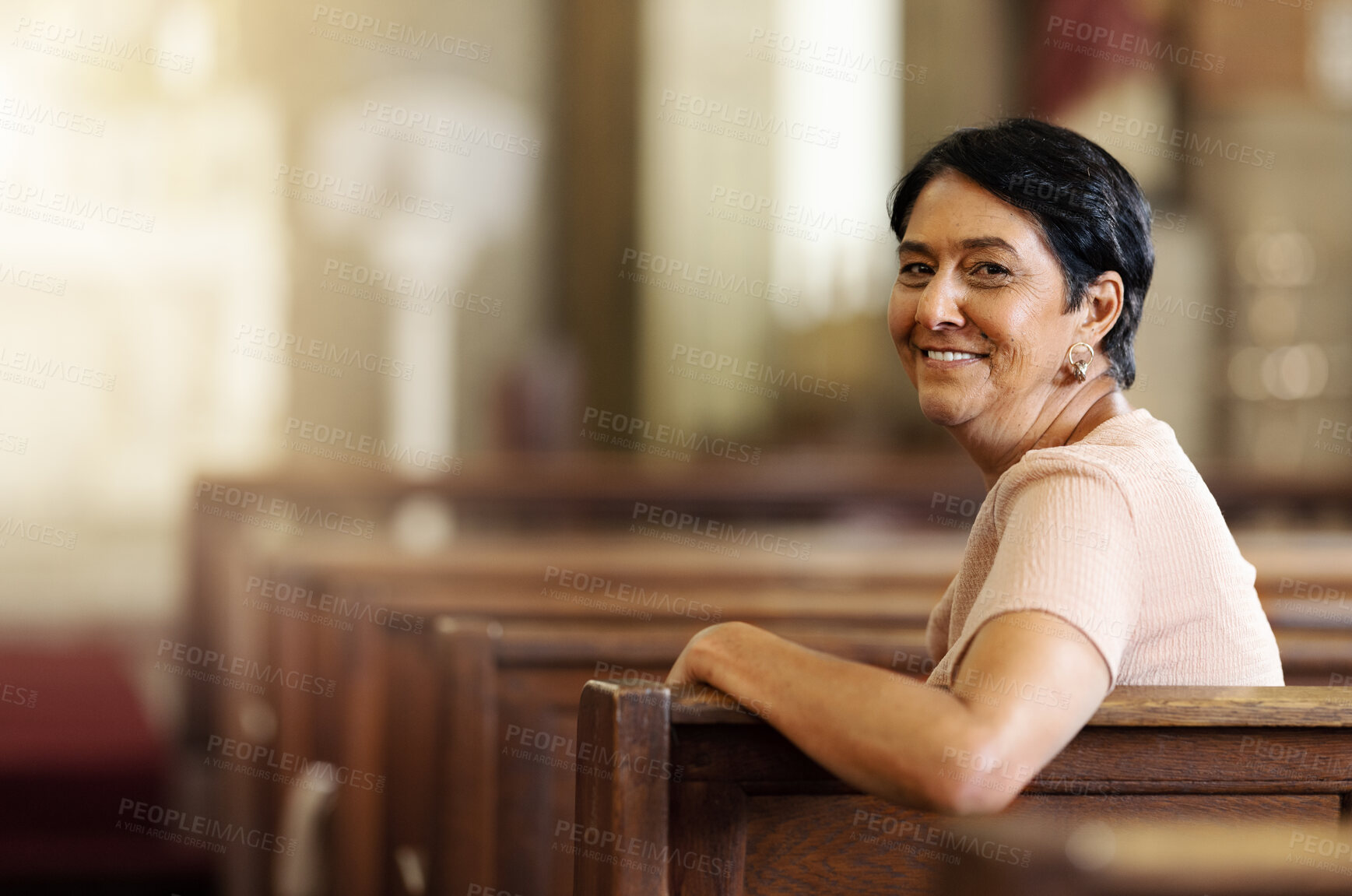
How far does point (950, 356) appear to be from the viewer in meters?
1.43

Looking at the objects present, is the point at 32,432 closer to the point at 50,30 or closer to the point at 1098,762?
the point at 50,30

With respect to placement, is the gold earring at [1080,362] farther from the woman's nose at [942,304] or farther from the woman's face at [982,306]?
the woman's nose at [942,304]

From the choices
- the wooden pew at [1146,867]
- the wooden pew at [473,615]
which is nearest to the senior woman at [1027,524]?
the wooden pew at [1146,867]

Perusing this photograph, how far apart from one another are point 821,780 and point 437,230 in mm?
7525

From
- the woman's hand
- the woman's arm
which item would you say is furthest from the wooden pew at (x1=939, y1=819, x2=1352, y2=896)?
the woman's hand

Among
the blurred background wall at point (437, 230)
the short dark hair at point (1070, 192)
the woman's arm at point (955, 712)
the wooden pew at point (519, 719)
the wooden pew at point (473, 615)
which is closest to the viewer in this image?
the woman's arm at point (955, 712)

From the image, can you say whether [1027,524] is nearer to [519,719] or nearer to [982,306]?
[982,306]

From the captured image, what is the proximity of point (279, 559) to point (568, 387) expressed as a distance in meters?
4.85

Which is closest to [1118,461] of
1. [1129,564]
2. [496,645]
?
[1129,564]

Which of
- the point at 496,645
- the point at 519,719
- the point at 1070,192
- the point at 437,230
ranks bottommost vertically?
the point at 519,719

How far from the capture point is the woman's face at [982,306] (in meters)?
1.36

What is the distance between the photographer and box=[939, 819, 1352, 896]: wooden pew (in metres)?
0.68

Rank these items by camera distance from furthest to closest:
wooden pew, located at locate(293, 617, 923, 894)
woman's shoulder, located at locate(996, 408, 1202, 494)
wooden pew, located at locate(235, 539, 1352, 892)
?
wooden pew, located at locate(235, 539, 1352, 892), wooden pew, located at locate(293, 617, 923, 894), woman's shoulder, located at locate(996, 408, 1202, 494)

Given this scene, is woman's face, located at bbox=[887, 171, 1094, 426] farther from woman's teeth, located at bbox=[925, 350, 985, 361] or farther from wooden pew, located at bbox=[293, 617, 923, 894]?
wooden pew, located at bbox=[293, 617, 923, 894]
